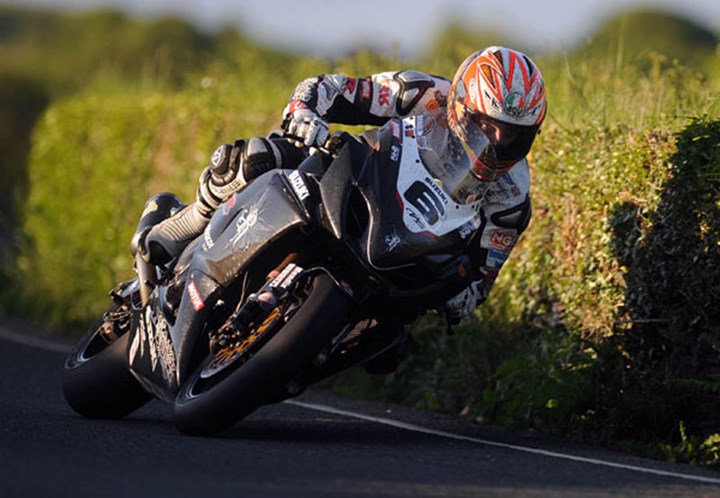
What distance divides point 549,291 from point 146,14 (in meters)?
45.2

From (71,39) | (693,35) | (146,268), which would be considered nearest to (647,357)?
(146,268)

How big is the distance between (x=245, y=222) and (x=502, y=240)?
1285 millimetres

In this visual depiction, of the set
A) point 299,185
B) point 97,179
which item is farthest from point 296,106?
point 97,179

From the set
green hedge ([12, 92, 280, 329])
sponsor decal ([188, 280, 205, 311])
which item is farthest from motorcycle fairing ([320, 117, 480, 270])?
green hedge ([12, 92, 280, 329])

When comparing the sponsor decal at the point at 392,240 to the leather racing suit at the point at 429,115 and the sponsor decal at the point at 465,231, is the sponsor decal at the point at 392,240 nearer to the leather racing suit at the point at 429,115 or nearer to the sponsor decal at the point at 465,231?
the sponsor decal at the point at 465,231

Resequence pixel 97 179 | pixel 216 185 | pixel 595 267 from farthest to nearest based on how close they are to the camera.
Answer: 1. pixel 97 179
2. pixel 595 267
3. pixel 216 185

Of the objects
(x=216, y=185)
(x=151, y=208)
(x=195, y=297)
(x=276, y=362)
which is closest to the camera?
(x=276, y=362)

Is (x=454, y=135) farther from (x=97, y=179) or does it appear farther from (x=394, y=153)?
(x=97, y=179)

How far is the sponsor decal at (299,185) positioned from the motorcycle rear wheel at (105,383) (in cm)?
140

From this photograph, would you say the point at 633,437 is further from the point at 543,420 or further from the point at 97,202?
the point at 97,202

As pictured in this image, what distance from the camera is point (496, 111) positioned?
7738mm

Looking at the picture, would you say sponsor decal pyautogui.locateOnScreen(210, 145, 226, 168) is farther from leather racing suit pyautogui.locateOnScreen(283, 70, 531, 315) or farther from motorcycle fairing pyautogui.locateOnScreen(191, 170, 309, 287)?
leather racing suit pyautogui.locateOnScreen(283, 70, 531, 315)

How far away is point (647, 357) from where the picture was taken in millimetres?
8945

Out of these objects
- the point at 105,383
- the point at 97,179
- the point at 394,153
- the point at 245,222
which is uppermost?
the point at 394,153
